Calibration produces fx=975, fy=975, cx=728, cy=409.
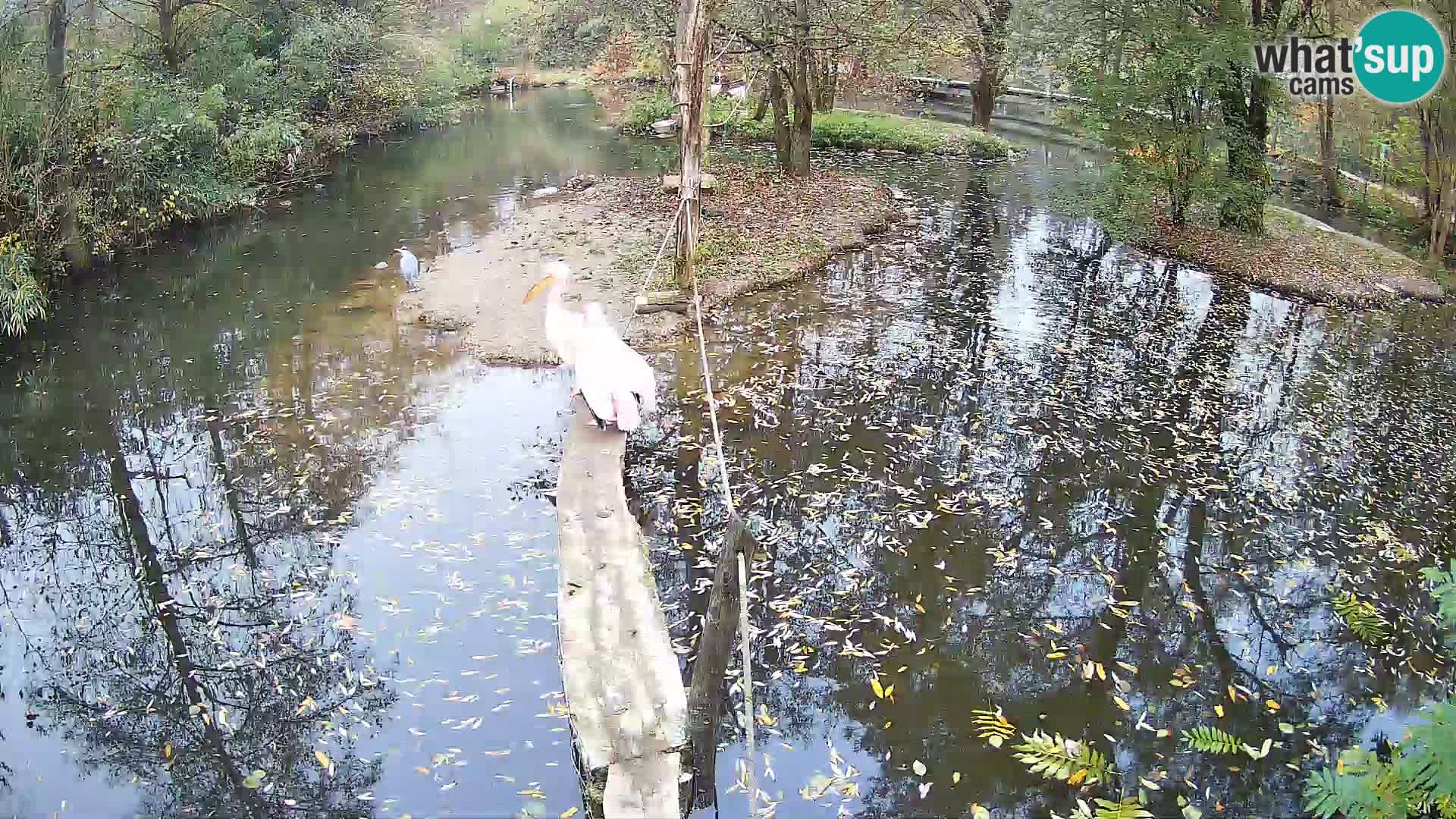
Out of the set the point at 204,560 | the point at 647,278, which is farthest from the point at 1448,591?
the point at 647,278

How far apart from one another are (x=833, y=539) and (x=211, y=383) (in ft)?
20.6

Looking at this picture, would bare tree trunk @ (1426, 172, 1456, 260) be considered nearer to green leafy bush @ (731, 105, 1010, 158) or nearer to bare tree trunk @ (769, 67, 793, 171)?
green leafy bush @ (731, 105, 1010, 158)

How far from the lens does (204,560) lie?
6.40 metres

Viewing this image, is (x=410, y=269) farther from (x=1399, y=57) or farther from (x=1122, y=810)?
(x=1399, y=57)

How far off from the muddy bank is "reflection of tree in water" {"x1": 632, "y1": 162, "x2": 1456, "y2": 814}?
1222mm

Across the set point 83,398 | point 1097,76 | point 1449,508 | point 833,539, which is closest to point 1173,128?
point 1097,76

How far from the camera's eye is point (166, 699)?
5.20 metres

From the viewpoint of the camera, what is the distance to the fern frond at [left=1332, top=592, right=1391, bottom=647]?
19.5 ft

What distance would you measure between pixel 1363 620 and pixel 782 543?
366 centimetres

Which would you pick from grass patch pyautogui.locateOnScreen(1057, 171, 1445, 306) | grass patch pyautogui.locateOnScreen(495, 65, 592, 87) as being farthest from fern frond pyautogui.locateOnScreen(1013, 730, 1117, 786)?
grass patch pyautogui.locateOnScreen(495, 65, 592, 87)

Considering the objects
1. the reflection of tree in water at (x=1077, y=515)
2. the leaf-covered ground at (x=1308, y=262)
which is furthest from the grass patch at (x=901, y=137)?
the reflection of tree in water at (x=1077, y=515)

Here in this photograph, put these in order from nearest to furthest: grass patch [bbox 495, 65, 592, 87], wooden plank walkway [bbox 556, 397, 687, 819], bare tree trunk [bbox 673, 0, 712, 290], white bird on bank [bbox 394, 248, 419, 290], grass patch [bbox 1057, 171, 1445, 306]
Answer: wooden plank walkway [bbox 556, 397, 687, 819]
bare tree trunk [bbox 673, 0, 712, 290]
white bird on bank [bbox 394, 248, 419, 290]
grass patch [bbox 1057, 171, 1445, 306]
grass patch [bbox 495, 65, 592, 87]

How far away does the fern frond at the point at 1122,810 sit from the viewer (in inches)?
179
